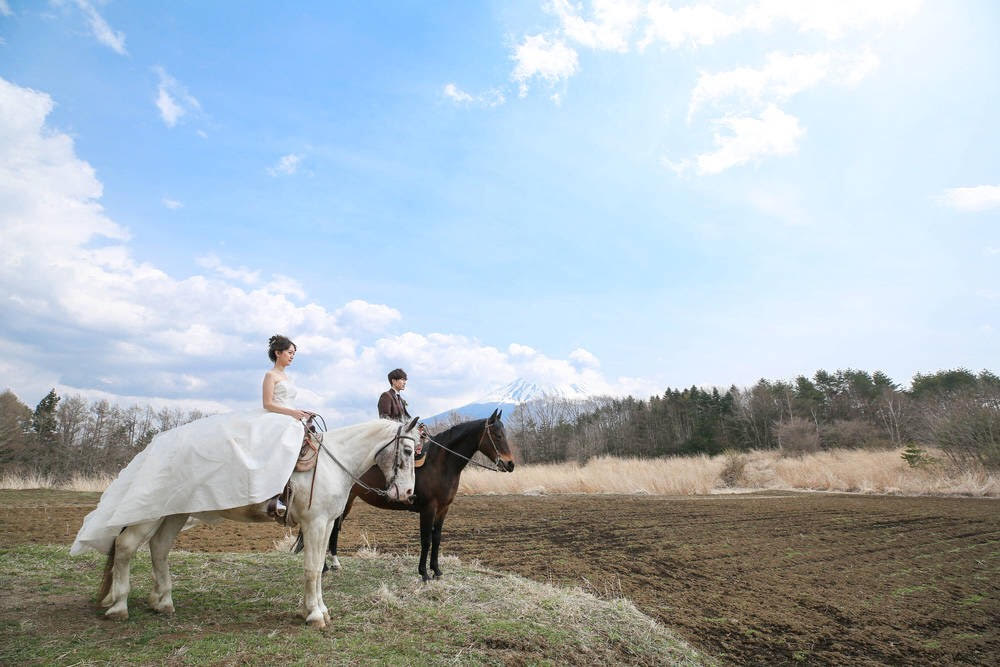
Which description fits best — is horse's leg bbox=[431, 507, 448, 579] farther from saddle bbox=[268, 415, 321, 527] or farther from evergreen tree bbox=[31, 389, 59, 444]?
evergreen tree bbox=[31, 389, 59, 444]

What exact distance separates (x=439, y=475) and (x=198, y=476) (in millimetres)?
2724

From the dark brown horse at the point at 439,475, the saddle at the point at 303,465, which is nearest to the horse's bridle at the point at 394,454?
the saddle at the point at 303,465

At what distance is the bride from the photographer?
13.2 ft

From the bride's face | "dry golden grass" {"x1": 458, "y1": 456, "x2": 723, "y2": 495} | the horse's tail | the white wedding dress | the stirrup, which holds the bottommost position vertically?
"dry golden grass" {"x1": 458, "y1": 456, "x2": 723, "y2": 495}

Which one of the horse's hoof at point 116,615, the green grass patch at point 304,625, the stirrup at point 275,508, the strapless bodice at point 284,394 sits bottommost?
the green grass patch at point 304,625

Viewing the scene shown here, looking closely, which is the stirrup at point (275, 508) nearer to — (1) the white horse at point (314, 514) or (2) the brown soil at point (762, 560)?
(1) the white horse at point (314, 514)

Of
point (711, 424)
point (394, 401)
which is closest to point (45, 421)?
point (394, 401)

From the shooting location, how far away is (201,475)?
409cm

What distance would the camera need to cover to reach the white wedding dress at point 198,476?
159 inches

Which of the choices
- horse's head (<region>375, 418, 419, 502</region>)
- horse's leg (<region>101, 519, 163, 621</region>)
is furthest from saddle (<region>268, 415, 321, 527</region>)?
horse's leg (<region>101, 519, 163, 621</region>)

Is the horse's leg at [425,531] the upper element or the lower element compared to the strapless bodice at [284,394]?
lower

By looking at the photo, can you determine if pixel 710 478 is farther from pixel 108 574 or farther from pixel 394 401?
pixel 108 574

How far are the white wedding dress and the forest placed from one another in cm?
2431

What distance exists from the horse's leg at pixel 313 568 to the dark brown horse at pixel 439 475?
1.38 metres
